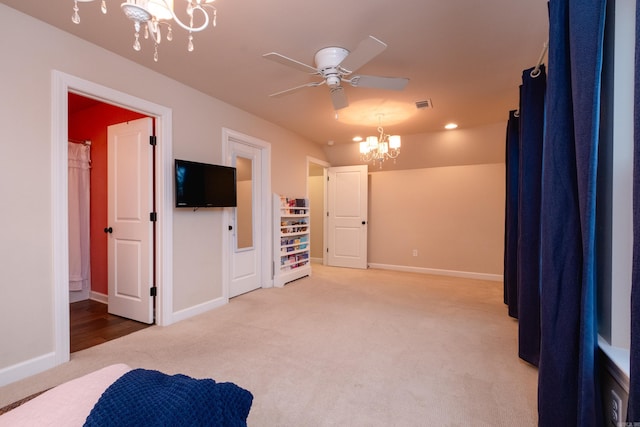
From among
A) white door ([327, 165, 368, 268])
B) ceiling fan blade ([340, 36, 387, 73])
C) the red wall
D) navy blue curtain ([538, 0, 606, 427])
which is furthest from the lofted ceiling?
white door ([327, 165, 368, 268])

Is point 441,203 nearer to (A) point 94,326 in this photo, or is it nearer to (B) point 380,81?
(B) point 380,81

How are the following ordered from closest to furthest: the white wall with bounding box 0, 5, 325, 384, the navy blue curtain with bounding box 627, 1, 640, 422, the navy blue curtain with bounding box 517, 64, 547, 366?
the navy blue curtain with bounding box 627, 1, 640, 422 < the white wall with bounding box 0, 5, 325, 384 < the navy blue curtain with bounding box 517, 64, 547, 366

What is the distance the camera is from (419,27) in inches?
85.4

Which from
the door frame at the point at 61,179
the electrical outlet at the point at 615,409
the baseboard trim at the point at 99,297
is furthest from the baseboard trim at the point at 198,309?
the electrical outlet at the point at 615,409

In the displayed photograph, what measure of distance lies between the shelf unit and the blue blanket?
3729 mm

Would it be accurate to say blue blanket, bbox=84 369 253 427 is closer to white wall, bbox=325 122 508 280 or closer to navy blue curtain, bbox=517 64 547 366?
navy blue curtain, bbox=517 64 547 366

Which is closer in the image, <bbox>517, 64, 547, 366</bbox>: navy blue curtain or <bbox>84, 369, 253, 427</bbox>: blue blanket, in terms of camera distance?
<bbox>84, 369, 253, 427</bbox>: blue blanket

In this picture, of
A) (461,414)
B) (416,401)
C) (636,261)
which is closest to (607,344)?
(636,261)

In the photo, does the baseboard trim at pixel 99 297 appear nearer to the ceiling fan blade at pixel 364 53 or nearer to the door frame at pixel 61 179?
the door frame at pixel 61 179

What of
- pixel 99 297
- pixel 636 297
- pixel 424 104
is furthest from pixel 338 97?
pixel 99 297

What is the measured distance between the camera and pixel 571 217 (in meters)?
1.17

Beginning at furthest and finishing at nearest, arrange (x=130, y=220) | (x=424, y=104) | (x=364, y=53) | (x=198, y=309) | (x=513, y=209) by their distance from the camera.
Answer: (x=424, y=104) < (x=198, y=309) < (x=130, y=220) < (x=513, y=209) < (x=364, y=53)

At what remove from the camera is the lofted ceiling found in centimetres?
198

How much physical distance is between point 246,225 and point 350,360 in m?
2.55
